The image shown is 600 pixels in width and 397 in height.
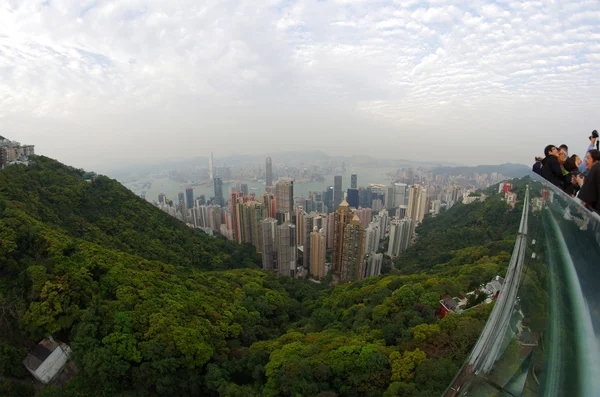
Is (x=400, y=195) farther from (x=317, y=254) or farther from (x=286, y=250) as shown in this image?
(x=286, y=250)

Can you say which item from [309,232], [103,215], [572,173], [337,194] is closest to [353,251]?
[309,232]

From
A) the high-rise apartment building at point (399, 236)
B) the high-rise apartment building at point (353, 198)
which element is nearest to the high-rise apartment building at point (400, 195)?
the high-rise apartment building at point (353, 198)

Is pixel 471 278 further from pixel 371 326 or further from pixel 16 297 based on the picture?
pixel 16 297

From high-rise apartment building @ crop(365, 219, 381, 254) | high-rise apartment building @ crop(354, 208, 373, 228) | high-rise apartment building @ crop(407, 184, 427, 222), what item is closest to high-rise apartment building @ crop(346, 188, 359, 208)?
high-rise apartment building @ crop(407, 184, 427, 222)

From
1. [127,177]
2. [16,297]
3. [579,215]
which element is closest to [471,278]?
[579,215]

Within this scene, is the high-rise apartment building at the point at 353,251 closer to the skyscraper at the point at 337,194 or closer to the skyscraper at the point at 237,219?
the skyscraper at the point at 237,219

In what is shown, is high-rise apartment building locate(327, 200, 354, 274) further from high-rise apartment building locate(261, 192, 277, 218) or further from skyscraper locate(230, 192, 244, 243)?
skyscraper locate(230, 192, 244, 243)
